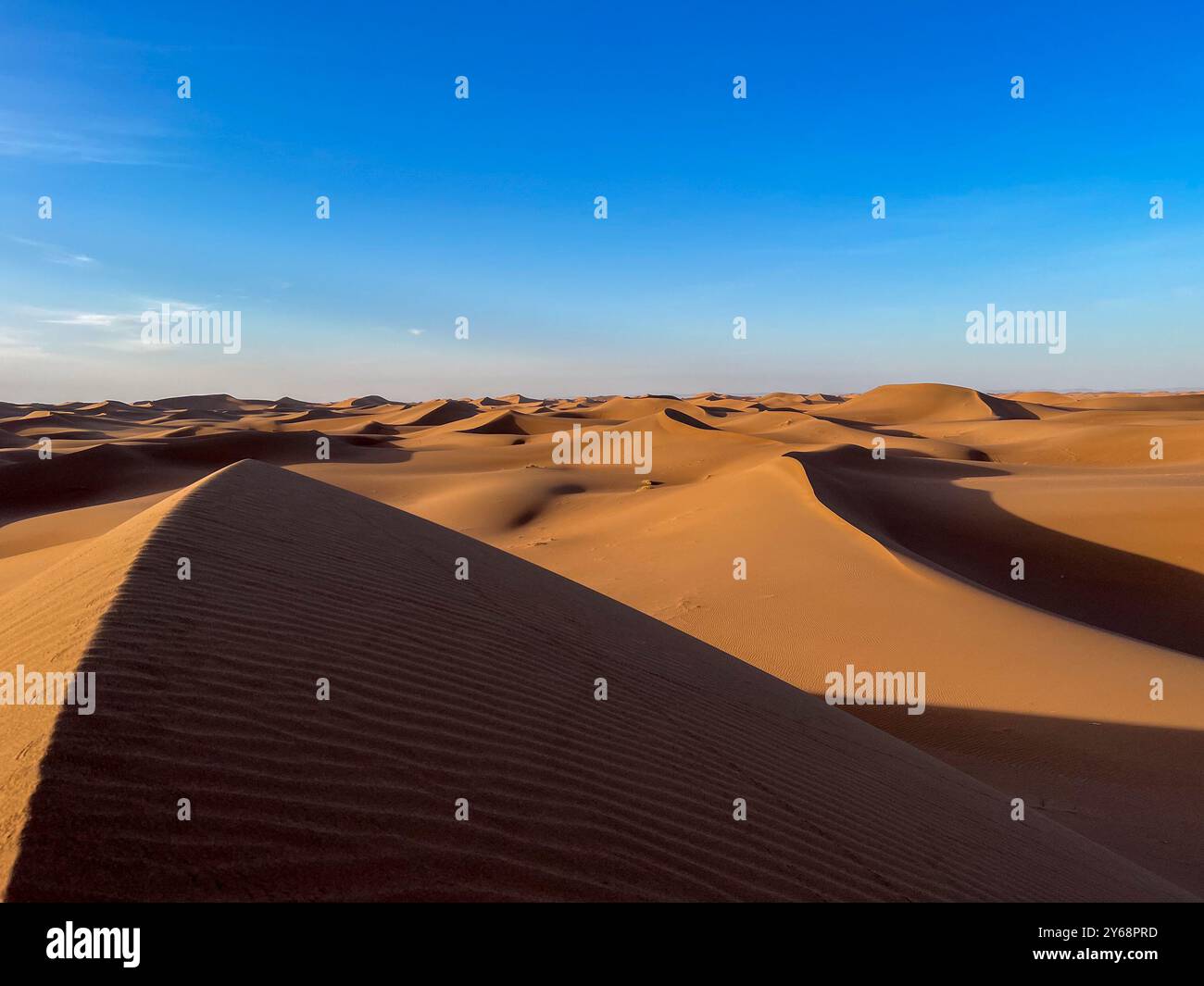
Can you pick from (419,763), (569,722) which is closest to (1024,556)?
(569,722)

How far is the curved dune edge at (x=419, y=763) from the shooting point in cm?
205

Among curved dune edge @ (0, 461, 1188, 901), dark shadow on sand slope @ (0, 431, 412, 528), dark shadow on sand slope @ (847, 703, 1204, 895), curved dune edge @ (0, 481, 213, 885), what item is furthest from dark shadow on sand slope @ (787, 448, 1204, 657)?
dark shadow on sand slope @ (0, 431, 412, 528)

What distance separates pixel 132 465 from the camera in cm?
2781

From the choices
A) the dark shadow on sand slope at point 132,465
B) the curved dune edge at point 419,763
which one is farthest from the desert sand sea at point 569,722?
the dark shadow on sand slope at point 132,465

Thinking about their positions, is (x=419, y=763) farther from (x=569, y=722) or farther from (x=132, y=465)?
(x=132, y=465)

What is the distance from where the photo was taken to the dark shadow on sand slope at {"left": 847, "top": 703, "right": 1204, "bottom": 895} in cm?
545

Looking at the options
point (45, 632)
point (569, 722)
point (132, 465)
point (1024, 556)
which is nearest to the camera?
point (45, 632)

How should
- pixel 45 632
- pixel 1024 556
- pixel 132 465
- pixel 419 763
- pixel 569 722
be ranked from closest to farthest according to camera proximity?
pixel 419 763 < pixel 45 632 < pixel 569 722 < pixel 1024 556 < pixel 132 465

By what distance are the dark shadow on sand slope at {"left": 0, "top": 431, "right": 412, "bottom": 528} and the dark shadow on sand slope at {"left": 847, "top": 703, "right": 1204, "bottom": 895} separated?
24.2 meters

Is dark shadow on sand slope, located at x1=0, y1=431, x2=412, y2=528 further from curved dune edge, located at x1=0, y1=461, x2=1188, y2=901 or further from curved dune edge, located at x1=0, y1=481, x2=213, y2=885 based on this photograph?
curved dune edge, located at x1=0, y1=461, x2=1188, y2=901

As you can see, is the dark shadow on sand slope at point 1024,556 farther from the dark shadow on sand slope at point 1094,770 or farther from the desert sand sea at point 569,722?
the dark shadow on sand slope at point 1094,770

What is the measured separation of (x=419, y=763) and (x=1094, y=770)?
6541 mm
